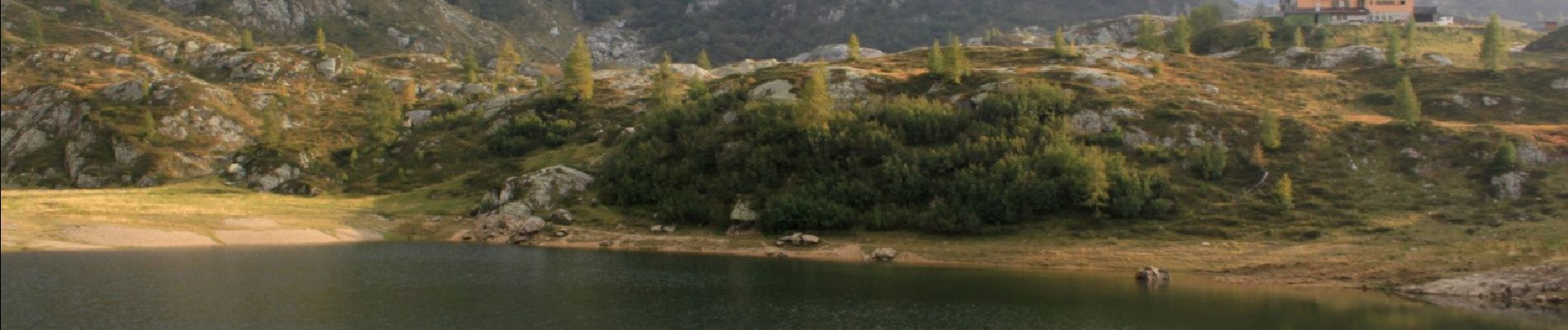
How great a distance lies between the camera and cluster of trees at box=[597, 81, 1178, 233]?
109312mm

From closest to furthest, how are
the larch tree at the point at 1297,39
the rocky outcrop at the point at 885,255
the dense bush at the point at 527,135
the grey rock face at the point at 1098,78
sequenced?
the rocky outcrop at the point at 885,255 < the grey rock face at the point at 1098,78 < the dense bush at the point at 527,135 < the larch tree at the point at 1297,39

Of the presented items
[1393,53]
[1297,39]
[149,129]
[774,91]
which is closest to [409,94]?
[149,129]

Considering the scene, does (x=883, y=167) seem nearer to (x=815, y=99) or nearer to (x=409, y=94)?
(x=815, y=99)

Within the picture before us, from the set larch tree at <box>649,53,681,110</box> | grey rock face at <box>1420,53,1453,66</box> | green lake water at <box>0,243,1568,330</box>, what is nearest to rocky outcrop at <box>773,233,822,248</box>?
green lake water at <box>0,243,1568,330</box>

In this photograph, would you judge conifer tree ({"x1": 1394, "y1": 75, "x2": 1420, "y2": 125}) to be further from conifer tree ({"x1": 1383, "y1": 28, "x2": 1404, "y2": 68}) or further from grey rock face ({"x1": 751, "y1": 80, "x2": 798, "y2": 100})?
grey rock face ({"x1": 751, "y1": 80, "x2": 798, "y2": 100})

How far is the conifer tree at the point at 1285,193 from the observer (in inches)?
4107

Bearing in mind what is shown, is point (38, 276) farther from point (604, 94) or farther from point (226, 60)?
point (226, 60)

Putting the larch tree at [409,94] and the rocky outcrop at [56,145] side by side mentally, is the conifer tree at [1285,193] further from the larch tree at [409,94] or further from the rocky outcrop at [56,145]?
the rocky outcrop at [56,145]

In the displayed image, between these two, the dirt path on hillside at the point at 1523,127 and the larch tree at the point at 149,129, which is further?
the larch tree at the point at 149,129

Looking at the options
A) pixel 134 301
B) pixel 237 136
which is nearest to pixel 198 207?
pixel 237 136

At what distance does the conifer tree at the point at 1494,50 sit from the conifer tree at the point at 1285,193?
54058 millimetres

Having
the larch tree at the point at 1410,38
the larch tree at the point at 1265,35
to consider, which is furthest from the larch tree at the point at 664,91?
the larch tree at the point at 1410,38

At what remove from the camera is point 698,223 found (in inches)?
4724

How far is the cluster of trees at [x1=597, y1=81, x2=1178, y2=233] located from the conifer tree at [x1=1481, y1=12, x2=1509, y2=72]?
5774 cm
